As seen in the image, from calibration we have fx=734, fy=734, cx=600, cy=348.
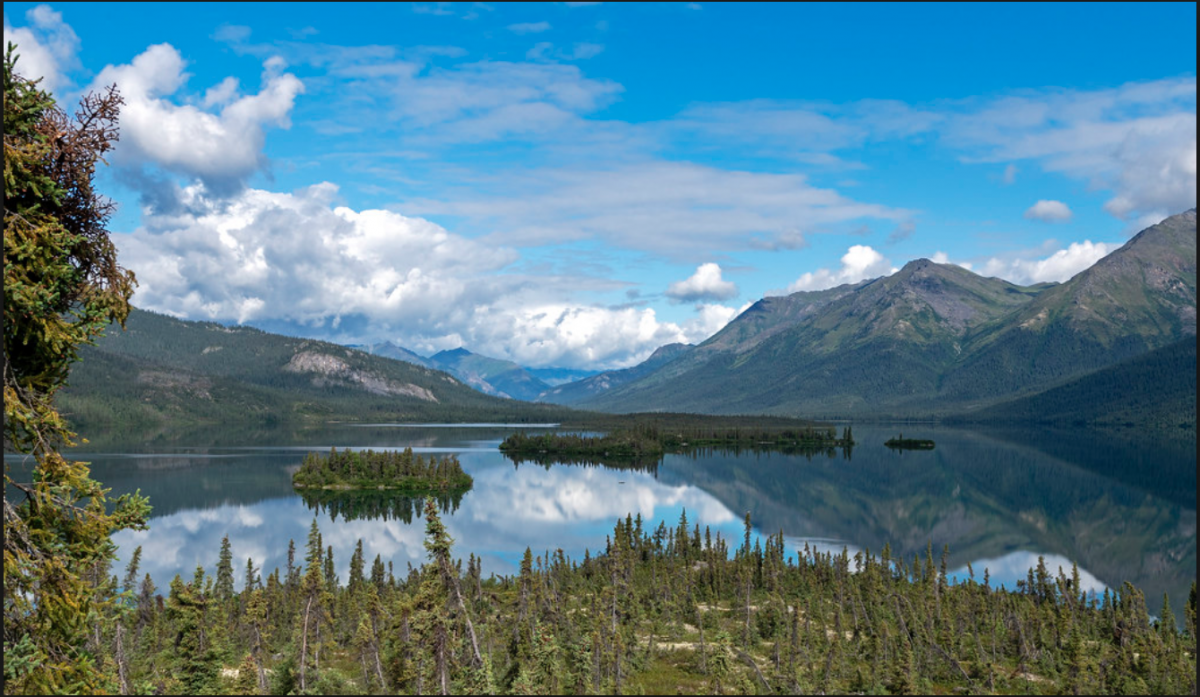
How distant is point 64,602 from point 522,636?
28.9 meters

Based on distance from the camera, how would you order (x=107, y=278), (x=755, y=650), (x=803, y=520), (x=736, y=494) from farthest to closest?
1. (x=736, y=494)
2. (x=803, y=520)
3. (x=755, y=650)
4. (x=107, y=278)

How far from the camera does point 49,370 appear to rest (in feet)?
52.9

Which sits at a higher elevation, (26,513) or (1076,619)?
(26,513)

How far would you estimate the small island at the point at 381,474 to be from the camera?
167 metres

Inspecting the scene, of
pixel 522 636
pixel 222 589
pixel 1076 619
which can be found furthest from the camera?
pixel 222 589

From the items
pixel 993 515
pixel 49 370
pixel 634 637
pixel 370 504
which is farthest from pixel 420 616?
pixel 993 515

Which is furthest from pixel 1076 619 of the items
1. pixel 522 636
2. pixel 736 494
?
pixel 736 494

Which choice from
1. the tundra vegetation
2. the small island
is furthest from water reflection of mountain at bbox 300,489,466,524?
the tundra vegetation

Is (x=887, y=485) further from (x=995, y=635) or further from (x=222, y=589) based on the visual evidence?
(x=222, y=589)

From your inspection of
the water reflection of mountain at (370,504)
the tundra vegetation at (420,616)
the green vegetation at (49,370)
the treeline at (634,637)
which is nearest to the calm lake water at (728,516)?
the water reflection of mountain at (370,504)

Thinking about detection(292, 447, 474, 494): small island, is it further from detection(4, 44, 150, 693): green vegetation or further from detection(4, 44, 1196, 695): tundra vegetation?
detection(4, 44, 150, 693): green vegetation

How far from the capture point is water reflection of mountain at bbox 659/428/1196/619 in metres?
113

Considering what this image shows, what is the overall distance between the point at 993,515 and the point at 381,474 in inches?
5181

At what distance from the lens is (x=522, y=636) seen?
40875 mm
